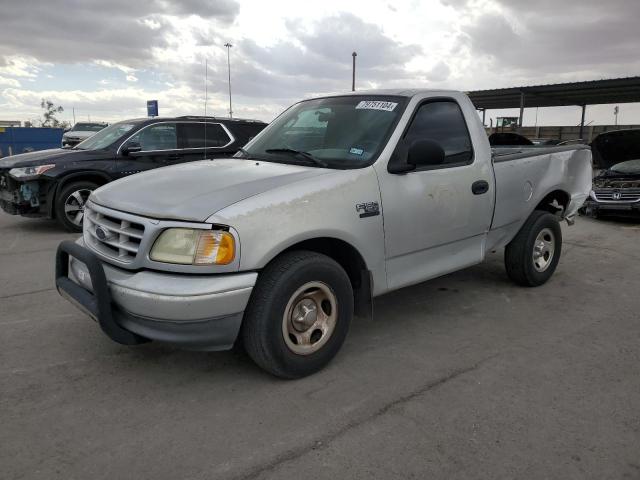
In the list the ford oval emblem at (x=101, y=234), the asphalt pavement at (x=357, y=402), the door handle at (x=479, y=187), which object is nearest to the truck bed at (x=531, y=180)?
the door handle at (x=479, y=187)

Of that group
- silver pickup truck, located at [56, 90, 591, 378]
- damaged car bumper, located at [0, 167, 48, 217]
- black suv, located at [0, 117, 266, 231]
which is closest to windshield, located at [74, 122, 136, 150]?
black suv, located at [0, 117, 266, 231]

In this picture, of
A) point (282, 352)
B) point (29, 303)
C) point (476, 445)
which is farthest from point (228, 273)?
point (29, 303)

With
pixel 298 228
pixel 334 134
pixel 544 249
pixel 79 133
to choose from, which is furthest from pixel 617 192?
pixel 79 133

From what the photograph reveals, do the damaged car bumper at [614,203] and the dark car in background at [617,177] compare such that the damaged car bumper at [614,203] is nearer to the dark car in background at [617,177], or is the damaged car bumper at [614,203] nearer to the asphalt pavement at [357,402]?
the dark car in background at [617,177]

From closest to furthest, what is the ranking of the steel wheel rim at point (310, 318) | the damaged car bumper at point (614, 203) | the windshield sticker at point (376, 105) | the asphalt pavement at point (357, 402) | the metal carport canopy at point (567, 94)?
the asphalt pavement at point (357, 402), the steel wheel rim at point (310, 318), the windshield sticker at point (376, 105), the damaged car bumper at point (614, 203), the metal carport canopy at point (567, 94)

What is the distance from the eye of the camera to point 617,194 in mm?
9508

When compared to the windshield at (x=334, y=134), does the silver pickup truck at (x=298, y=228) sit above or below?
below

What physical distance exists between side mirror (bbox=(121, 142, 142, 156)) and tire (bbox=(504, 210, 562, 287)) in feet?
18.8

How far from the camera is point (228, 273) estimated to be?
2764mm

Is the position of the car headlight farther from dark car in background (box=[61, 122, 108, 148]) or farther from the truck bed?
dark car in background (box=[61, 122, 108, 148])

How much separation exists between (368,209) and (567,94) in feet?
87.0

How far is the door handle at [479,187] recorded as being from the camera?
4.10 m

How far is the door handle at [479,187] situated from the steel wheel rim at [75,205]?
601 centimetres

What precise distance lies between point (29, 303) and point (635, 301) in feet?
18.3
